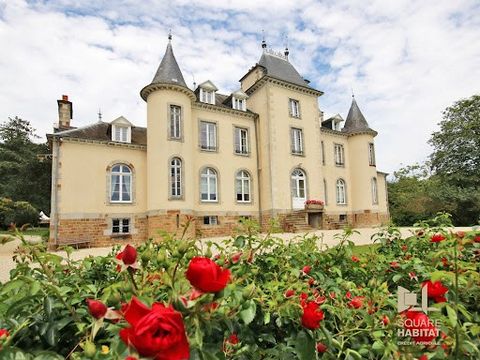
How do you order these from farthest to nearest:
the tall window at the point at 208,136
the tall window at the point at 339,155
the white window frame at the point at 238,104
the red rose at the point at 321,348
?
the tall window at the point at 339,155 < the white window frame at the point at 238,104 < the tall window at the point at 208,136 < the red rose at the point at 321,348

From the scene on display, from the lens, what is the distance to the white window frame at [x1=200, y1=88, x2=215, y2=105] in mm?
18031

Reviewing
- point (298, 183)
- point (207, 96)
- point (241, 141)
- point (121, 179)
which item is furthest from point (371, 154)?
point (121, 179)

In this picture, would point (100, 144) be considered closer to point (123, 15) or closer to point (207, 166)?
point (207, 166)

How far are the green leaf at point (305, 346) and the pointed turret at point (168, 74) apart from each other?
15923 mm

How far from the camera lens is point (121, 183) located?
15273 millimetres

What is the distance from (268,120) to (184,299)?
18.3 meters

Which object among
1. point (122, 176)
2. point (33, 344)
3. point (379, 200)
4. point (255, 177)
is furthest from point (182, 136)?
point (379, 200)

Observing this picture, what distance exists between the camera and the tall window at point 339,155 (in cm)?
2281

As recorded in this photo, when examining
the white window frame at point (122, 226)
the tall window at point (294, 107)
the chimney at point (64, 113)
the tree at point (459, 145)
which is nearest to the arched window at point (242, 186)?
the tall window at point (294, 107)

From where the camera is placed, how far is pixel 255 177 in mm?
18719

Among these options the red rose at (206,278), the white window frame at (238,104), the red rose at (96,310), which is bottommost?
the red rose at (96,310)

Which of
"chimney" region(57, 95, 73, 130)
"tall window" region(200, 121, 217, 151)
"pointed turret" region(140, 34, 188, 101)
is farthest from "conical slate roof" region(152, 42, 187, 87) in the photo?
"chimney" region(57, 95, 73, 130)

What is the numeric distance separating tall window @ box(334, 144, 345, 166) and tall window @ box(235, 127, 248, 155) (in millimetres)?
8320

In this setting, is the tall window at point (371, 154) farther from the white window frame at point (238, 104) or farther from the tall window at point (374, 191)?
the white window frame at point (238, 104)
